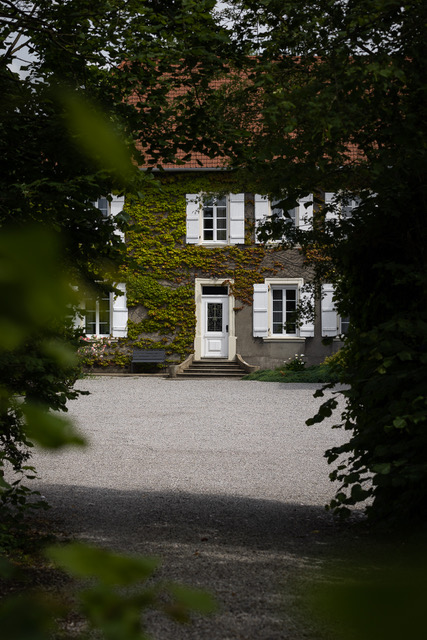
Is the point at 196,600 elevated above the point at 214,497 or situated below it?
above

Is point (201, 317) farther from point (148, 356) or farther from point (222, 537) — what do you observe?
point (222, 537)

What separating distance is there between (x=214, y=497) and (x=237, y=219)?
→ 1415 cm

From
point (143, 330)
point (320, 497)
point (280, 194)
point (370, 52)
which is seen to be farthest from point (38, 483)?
point (143, 330)

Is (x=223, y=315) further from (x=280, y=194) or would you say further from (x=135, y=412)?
(x=280, y=194)

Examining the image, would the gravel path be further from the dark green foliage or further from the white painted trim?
the white painted trim

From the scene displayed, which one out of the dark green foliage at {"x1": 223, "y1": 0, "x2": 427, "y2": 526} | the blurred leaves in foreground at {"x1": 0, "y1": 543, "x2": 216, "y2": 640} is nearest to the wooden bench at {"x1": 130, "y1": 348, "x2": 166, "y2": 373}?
the dark green foliage at {"x1": 223, "y1": 0, "x2": 427, "y2": 526}

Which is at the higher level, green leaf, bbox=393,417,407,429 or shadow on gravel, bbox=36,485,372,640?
green leaf, bbox=393,417,407,429

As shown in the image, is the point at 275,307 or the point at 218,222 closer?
the point at 275,307

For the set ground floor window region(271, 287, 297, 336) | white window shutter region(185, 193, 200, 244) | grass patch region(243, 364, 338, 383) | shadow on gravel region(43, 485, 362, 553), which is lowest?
shadow on gravel region(43, 485, 362, 553)

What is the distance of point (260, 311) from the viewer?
19.9 meters

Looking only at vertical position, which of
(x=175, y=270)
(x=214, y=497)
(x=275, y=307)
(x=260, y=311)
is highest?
(x=175, y=270)

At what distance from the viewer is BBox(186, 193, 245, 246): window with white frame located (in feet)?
65.1

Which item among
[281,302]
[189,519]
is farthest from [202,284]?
[189,519]

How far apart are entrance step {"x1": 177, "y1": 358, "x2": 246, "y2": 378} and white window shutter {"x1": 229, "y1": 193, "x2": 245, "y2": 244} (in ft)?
11.4
